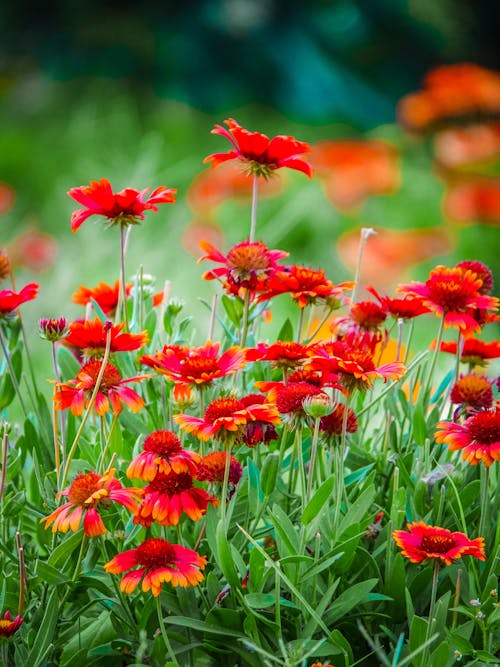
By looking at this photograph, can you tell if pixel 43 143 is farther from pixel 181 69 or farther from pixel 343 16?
pixel 343 16

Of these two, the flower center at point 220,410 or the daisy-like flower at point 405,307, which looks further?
the daisy-like flower at point 405,307

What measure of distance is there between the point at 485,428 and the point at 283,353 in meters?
0.19

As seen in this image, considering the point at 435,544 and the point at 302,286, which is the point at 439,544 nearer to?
the point at 435,544

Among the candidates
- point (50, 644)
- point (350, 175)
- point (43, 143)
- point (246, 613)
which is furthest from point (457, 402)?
point (43, 143)

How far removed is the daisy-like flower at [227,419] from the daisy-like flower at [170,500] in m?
0.04

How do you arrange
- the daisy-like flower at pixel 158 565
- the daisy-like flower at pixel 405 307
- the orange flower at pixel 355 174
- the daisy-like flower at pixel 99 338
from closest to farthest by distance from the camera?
1. the daisy-like flower at pixel 158 565
2. the daisy-like flower at pixel 99 338
3. the daisy-like flower at pixel 405 307
4. the orange flower at pixel 355 174

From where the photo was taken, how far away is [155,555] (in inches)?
29.4

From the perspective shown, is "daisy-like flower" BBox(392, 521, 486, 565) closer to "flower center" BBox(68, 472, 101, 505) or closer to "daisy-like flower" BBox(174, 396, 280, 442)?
"daisy-like flower" BBox(174, 396, 280, 442)

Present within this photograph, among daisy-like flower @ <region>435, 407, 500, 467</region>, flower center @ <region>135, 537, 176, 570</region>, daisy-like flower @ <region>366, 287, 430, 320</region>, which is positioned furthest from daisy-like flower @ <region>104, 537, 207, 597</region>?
daisy-like flower @ <region>366, 287, 430, 320</region>

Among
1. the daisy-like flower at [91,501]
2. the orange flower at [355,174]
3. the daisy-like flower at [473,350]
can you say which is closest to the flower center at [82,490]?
the daisy-like flower at [91,501]

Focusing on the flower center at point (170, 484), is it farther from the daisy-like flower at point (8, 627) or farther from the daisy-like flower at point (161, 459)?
the daisy-like flower at point (8, 627)

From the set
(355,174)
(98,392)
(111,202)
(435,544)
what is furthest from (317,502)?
(355,174)

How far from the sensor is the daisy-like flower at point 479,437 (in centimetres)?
79

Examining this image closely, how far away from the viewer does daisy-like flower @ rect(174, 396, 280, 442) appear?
0.73 m
